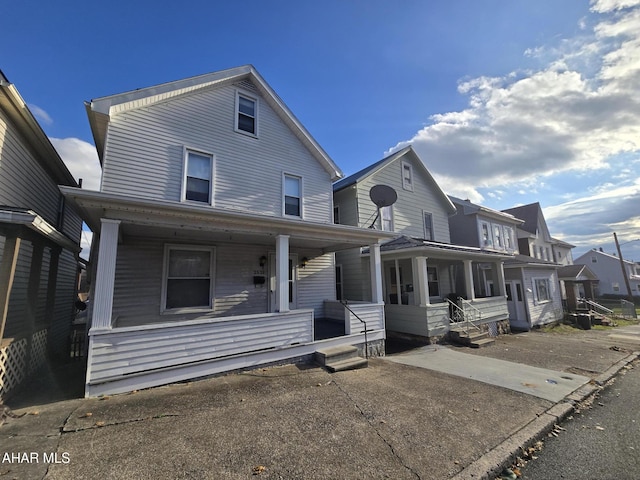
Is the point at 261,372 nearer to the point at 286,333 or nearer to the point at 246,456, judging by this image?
the point at 286,333

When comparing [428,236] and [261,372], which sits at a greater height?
[428,236]

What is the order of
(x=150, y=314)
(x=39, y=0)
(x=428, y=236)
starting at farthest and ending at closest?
(x=428, y=236), (x=150, y=314), (x=39, y=0)

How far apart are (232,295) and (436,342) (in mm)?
7153

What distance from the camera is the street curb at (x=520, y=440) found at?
3127mm

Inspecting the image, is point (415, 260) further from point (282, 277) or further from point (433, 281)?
point (282, 277)

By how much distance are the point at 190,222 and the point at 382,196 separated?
27.9 feet

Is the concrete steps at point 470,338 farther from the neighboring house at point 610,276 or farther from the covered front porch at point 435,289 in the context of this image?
the neighboring house at point 610,276

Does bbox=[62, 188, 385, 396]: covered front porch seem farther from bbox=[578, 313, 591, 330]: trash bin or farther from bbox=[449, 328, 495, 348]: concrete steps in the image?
bbox=[578, 313, 591, 330]: trash bin

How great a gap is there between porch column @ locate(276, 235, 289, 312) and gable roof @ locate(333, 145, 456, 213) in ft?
21.0

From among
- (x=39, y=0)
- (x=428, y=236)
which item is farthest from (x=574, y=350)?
(x=39, y=0)

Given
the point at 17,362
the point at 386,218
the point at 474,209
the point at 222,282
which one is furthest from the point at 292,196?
the point at 474,209

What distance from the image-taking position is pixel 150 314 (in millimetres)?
7410

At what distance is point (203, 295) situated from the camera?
827 cm

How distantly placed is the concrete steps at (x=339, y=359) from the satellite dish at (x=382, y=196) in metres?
6.75
